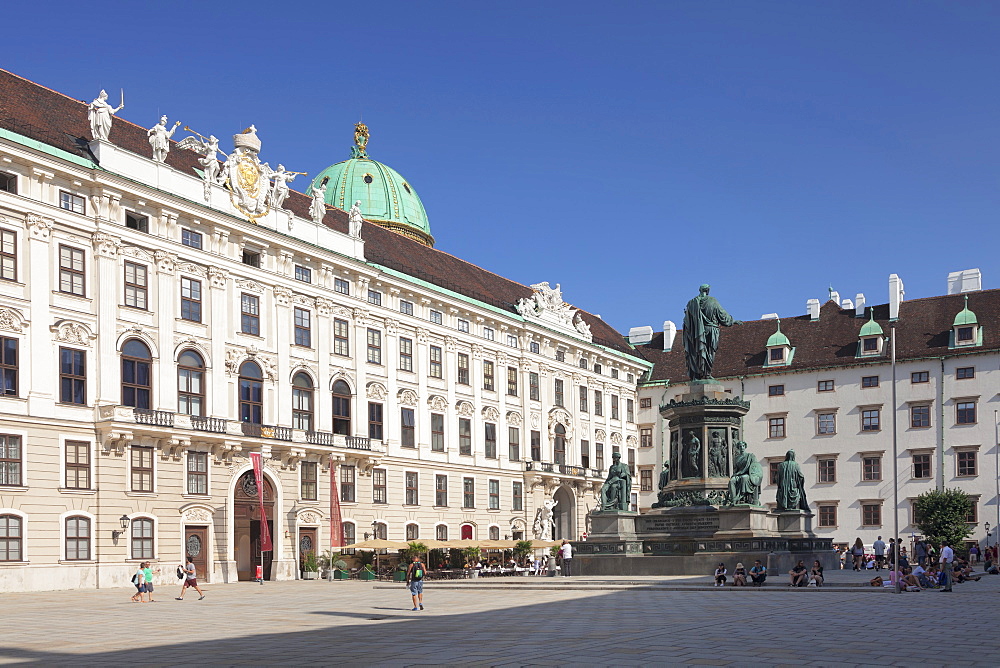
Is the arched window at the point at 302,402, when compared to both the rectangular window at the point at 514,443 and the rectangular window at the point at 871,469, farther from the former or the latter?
the rectangular window at the point at 871,469

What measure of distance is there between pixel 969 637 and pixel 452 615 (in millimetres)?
11470

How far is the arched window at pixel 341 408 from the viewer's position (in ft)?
190

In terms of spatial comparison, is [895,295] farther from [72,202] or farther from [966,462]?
[72,202]

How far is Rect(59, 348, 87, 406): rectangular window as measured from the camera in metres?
44.2

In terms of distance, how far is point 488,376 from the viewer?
7000 cm

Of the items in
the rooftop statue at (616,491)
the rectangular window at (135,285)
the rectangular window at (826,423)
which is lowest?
the rooftop statue at (616,491)

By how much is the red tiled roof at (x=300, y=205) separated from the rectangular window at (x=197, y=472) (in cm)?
1278

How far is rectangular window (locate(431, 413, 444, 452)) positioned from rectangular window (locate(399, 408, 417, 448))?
1.76m

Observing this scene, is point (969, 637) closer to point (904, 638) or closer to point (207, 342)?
point (904, 638)

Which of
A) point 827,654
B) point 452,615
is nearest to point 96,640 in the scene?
point 452,615

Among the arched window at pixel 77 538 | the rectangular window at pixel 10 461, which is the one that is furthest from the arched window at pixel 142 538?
the rectangular window at pixel 10 461

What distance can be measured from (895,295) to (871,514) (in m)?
15.2

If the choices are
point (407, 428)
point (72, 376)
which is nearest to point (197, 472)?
point (72, 376)

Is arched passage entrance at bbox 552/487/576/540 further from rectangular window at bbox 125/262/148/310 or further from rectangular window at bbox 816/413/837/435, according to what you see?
rectangular window at bbox 125/262/148/310
